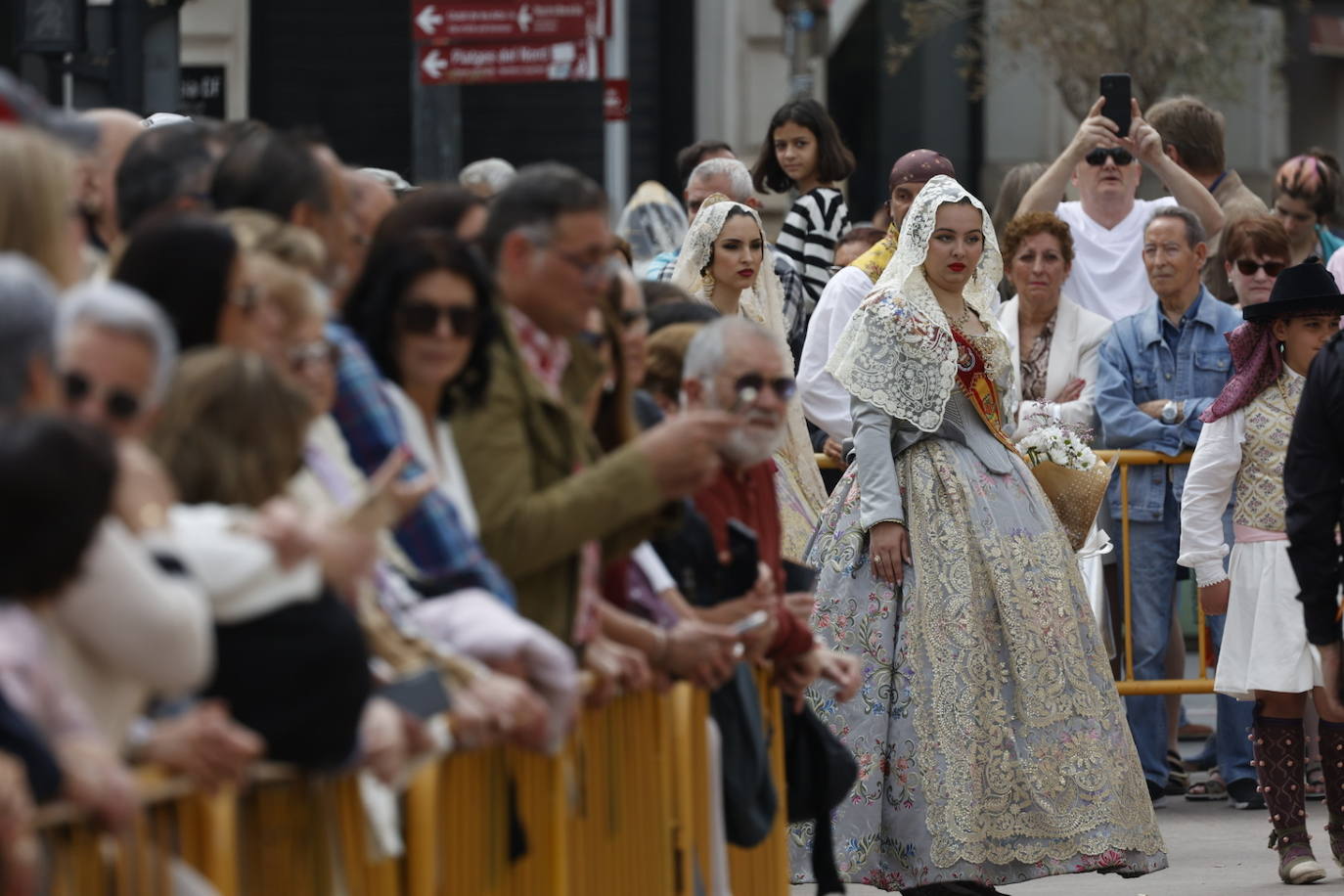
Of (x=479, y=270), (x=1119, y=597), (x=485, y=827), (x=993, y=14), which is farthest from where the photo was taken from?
(x=993, y=14)

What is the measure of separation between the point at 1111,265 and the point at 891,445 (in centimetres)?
319

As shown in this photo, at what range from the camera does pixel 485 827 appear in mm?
3871

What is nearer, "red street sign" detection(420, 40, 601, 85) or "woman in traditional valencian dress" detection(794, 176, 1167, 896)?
"woman in traditional valencian dress" detection(794, 176, 1167, 896)

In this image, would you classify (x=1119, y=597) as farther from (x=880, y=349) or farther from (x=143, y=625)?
(x=143, y=625)

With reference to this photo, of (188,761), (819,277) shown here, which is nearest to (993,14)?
(819,277)

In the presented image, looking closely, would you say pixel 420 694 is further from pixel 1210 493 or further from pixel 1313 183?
pixel 1313 183

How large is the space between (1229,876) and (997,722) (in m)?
1.05

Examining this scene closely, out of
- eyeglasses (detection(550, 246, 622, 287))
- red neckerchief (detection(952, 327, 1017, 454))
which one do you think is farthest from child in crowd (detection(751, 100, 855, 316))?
eyeglasses (detection(550, 246, 622, 287))

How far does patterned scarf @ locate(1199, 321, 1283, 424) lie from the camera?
816 cm

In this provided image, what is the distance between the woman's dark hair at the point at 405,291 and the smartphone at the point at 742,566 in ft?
3.72

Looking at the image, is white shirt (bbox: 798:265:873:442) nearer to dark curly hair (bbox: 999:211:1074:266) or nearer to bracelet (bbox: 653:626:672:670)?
dark curly hair (bbox: 999:211:1074:266)

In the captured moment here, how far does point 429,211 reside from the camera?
184 inches

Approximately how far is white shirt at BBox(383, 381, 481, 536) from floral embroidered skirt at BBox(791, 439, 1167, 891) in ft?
10.7

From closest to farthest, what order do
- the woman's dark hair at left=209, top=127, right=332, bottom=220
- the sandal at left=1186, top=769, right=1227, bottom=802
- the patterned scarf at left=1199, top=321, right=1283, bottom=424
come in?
the woman's dark hair at left=209, top=127, right=332, bottom=220 → the patterned scarf at left=1199, top=321, right=1283, bottom=424 → the sandal at left=1186, top=769, right=1227, bottom=802
